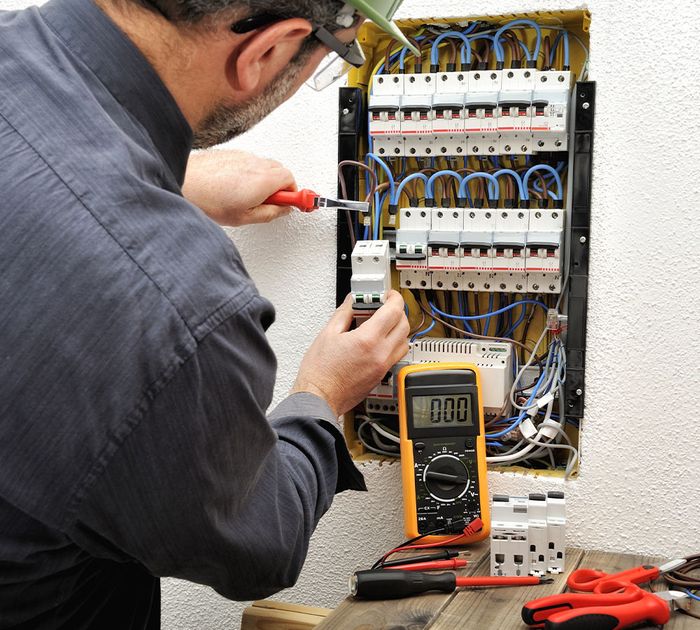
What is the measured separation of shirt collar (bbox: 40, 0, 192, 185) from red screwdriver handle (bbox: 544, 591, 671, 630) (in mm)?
801

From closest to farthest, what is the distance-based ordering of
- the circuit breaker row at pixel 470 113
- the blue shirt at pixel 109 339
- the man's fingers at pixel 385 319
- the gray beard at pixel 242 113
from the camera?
the blue shirt at pixel 109 339 → the gray beard at pixel 242 113 → the man's fingers at pixel 385 319 → the circuit breaker row at pixel 470 113

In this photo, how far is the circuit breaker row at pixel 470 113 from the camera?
1487mm

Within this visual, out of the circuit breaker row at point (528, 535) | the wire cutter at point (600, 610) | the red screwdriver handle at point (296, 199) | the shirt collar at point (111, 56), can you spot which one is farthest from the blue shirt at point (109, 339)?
the red screwdriver handle at point (296, 199)

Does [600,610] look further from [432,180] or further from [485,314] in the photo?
[432,180]

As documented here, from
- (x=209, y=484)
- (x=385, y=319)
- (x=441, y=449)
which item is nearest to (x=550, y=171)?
(x=385, y=319)

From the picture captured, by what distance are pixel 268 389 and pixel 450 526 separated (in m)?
0.69

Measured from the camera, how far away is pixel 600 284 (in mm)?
1489

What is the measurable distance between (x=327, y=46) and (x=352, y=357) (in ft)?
1.81

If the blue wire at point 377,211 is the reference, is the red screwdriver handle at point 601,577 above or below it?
below

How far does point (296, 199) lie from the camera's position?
1564 millimetres

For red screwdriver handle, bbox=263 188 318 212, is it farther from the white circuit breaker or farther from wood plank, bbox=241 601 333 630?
wood plank, bbox=241 601 333 630

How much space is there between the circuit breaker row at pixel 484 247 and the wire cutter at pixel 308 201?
93 millimetres

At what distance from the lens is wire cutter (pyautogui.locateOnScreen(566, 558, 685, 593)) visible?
1237 mm

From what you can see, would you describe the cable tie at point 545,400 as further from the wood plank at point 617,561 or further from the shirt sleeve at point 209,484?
the shirt sleeve at point 209,484
